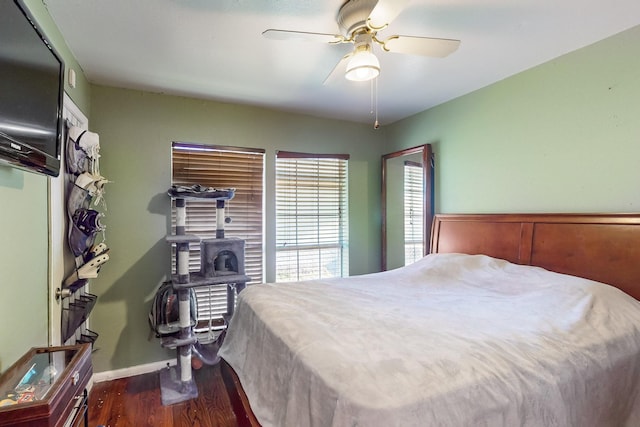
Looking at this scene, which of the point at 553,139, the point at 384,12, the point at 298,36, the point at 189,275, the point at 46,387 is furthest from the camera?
the point at 189,275

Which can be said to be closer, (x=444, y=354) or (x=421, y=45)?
(x=444, y=354)

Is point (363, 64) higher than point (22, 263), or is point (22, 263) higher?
point (363, 64)

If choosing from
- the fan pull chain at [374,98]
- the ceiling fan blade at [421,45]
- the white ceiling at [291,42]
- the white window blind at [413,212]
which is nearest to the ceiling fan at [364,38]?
the ceiling fan blade at [421,45]

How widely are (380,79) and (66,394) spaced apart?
262 centimetres

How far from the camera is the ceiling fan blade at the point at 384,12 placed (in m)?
1.27

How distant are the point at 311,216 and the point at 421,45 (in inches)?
86.8

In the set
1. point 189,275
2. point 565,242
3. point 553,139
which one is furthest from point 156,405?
point 553,139

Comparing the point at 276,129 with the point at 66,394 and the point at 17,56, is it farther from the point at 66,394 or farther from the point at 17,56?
the point at 66,394

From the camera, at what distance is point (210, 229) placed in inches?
120

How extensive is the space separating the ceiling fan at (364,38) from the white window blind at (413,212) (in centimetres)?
166

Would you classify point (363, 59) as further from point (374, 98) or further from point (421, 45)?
point (374, 98)

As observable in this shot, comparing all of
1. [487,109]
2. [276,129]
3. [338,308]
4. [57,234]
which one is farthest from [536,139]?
[57,234]

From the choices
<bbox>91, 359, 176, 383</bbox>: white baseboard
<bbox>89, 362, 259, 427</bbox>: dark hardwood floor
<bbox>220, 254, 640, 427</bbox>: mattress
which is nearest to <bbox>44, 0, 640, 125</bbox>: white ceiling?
<bbox>220, 254, 640, 427</bbox>: mattress

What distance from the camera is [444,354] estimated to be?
1.09 metres
